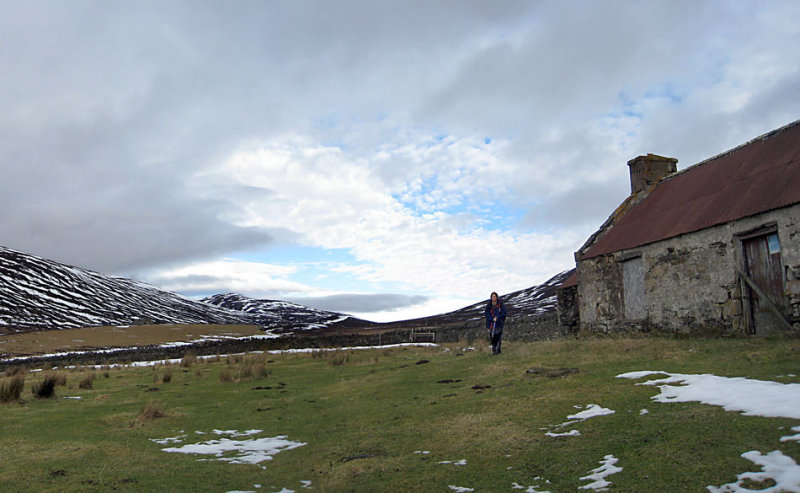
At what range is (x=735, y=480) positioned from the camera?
16.4 ft

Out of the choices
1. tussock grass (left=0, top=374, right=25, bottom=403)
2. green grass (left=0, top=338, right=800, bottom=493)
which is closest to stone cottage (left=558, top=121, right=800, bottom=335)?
green grass (left=0, top=338, right=800, bottom=493)

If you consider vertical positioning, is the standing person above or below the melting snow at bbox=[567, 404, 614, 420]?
above


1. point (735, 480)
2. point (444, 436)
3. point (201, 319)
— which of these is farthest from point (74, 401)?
point (201, 319)

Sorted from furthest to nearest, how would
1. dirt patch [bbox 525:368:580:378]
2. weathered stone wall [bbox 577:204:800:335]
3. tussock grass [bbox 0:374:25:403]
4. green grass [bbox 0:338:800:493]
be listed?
weathered stone wall [bbox 577:204:800:335] → tussock grass [bbox 0:374:25:403] → dirt patch [bbox 525:368:580:378] → green grass [bbox 0:338:800:493]

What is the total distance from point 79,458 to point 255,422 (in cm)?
336

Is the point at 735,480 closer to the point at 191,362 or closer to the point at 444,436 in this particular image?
the point at 444,436

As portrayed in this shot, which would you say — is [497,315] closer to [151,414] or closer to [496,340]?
[496,340]

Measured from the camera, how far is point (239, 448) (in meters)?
8.91

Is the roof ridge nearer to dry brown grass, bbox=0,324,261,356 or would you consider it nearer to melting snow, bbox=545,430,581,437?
melting snow, bbox=545,430,581,437

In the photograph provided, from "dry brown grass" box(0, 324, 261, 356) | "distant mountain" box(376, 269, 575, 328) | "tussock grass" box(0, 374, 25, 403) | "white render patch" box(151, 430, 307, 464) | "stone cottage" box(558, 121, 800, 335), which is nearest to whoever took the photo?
"white render patch" box(151, 430, 307, 464)

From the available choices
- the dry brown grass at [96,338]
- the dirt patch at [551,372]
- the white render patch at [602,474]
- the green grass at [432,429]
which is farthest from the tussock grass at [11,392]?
the dry brown grass at [96,338]

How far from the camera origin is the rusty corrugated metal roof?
15.1 meters

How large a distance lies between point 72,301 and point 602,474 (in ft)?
484

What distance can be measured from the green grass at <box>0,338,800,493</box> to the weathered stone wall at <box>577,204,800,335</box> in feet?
5.57
